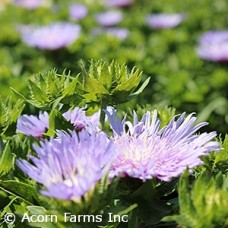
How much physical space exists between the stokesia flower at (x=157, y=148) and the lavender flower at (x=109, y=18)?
1.68m

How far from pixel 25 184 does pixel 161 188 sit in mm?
143

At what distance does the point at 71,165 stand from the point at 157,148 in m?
0.11

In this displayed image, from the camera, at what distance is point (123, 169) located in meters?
0.62

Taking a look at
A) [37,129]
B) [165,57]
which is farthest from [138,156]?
[165,57]

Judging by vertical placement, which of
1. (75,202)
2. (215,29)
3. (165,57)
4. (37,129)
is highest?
(215,29)

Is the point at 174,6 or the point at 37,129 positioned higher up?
the point at 174,6

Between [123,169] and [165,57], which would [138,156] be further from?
[165,57]

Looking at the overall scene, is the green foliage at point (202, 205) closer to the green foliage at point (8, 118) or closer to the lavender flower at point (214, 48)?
the green foliage at point (8, 118)

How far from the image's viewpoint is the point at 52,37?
1.80m

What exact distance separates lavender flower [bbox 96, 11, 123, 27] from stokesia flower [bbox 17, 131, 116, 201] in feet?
5.86

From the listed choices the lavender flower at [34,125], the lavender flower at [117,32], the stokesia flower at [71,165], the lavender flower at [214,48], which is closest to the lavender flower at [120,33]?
the lavender flower at [117,32]

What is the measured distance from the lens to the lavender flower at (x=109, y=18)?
2383 mm

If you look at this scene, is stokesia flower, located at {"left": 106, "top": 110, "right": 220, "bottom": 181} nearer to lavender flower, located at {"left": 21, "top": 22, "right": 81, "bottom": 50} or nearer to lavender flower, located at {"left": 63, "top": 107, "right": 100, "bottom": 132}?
lavender flower, located at {"left": 63, "top": 107, "right": 100, "bottom": 132}

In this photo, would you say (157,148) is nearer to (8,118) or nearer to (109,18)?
(8,118)
